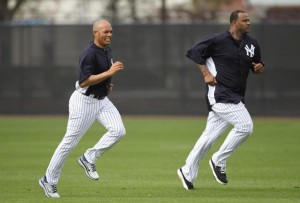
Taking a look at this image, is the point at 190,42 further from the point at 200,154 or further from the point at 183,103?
the point at 200,154

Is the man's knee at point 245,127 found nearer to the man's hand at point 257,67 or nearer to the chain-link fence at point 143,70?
the man's hand at point 257,67

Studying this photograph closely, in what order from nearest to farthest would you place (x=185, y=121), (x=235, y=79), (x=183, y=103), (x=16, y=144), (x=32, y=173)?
(x=235, y=79) < (x=32, y=173) < (x=16, y=144) < (x=185, y=121) < (x=183, y=103)

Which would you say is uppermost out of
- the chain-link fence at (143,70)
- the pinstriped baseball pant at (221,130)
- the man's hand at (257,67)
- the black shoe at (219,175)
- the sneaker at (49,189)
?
the man's hand at (257,67)

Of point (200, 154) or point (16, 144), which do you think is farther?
point (16, 144)

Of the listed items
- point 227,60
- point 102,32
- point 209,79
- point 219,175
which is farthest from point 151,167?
point 102,32

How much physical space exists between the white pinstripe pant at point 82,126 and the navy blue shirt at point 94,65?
0.12 metres

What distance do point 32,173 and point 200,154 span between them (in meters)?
3.44

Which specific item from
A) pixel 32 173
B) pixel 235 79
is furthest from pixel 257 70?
pixel 32 173

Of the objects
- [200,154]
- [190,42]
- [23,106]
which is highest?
[200,154]

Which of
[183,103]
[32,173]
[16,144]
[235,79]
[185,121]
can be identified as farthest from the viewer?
[183,103]

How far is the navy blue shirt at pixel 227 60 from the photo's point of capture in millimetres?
12688

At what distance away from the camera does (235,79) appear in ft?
41.7

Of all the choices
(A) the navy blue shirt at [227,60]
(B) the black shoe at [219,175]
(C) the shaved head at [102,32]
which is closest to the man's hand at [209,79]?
(A) the navy blue shirt at [227,60]

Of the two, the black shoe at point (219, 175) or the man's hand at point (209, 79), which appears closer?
the man's hand at point (209, 79)
